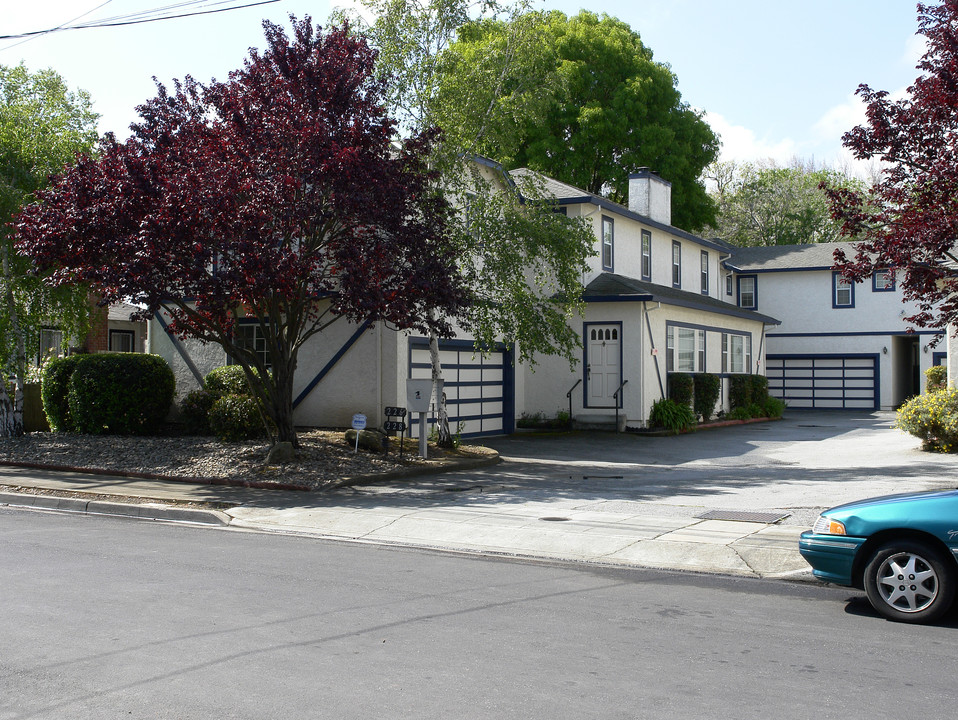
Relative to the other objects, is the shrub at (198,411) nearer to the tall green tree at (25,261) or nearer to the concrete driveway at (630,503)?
the tall green tree at (25,261)

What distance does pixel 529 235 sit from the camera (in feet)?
61.0

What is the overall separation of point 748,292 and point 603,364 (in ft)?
57.3

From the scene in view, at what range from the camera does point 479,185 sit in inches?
744

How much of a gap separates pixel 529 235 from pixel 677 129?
27.0 m

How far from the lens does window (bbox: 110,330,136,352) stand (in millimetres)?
36159

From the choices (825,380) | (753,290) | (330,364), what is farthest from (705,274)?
(330,364)

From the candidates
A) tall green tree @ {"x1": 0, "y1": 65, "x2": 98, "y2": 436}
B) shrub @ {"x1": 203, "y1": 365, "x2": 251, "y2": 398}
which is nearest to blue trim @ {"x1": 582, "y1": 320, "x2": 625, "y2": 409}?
shrub @ {"x1": 203, "y1": 365, "x2": 251, "y2": 398}

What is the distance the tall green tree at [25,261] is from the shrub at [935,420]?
1797 cm

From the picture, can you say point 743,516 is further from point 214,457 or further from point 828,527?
point 214,457

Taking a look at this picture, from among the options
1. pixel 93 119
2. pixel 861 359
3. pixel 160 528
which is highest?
pixel 93 119

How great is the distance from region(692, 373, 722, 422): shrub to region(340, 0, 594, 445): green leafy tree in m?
9.79

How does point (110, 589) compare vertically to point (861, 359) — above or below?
below

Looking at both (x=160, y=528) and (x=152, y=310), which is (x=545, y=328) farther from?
(x=160, y=528)

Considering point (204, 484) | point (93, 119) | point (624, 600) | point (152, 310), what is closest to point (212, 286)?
point (152, 310)
